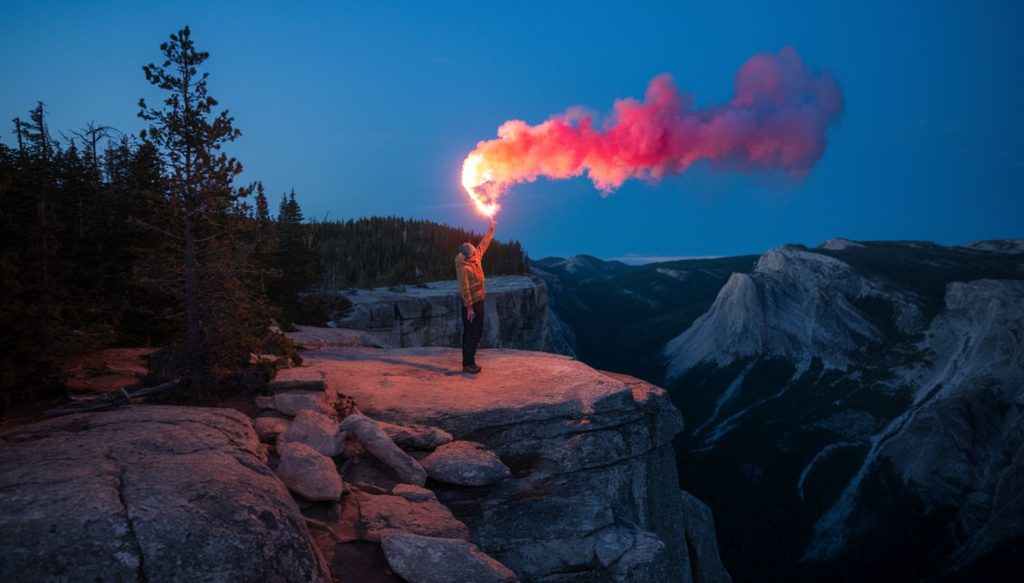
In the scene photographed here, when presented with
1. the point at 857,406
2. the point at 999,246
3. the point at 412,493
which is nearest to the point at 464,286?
the point at 412,493

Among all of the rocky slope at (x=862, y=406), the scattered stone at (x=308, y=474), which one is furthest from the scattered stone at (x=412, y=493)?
the rocky slope at (x=862, y=406)

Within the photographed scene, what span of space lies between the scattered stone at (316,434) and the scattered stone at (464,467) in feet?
4.63

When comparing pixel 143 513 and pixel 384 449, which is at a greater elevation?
pixel 143 513

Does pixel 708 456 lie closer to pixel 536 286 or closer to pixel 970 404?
pixel 970 404

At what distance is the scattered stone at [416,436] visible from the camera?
887 cm

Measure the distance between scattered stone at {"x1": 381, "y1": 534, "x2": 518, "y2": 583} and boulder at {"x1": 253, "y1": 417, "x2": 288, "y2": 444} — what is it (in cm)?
325

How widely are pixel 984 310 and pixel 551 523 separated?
86291mm

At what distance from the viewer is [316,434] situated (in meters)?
8.00

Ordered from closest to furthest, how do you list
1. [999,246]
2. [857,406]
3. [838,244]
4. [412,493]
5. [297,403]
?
[412,493] < [297,403] < [857,406] < [999,246] < [838,244]

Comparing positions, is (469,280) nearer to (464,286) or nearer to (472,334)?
(464,286)

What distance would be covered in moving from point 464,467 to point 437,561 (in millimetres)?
2690

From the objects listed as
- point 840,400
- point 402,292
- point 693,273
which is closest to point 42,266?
point 402,292

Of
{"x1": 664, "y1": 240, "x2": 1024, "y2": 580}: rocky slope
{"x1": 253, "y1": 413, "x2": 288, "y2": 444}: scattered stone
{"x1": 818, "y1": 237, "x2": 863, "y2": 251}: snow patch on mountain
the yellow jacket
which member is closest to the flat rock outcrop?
{"x1": 253, "y1": 413, "x2": 288, "y2": 444}: scattered stone

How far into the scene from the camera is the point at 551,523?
8.61 meters
